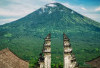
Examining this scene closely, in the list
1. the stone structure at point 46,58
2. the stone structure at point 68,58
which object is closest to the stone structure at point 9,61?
the stone structure at point 46,58

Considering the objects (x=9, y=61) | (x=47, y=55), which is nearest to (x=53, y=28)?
(x=9, y=61)

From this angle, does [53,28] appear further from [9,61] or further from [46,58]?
[46,58]

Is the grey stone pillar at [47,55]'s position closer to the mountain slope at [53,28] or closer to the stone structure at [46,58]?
the stone structure at [46,58]

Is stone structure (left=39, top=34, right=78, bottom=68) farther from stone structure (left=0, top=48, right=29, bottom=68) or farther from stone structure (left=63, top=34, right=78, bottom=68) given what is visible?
stone structure (left=0, top=48, right=29, bottom=68)

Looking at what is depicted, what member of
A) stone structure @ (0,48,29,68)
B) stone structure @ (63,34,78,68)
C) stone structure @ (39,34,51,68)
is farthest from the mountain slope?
stone structure @ (63,34,78,68)

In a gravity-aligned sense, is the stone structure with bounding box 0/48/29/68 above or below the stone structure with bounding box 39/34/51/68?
below

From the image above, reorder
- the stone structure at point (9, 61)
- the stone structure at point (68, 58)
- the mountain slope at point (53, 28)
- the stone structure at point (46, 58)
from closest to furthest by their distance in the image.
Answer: the stone structure at point (68, 58), the stone structure at point (46, 58), the stone structure at point (9, 61), the mountain slope at point (53, 28)

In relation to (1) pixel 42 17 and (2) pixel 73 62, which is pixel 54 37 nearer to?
(1) pixel 42 17

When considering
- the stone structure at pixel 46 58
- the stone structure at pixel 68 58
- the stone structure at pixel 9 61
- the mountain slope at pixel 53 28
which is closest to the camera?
the stone structure at pixel 68 58

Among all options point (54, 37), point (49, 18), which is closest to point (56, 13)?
point (49, 18)
